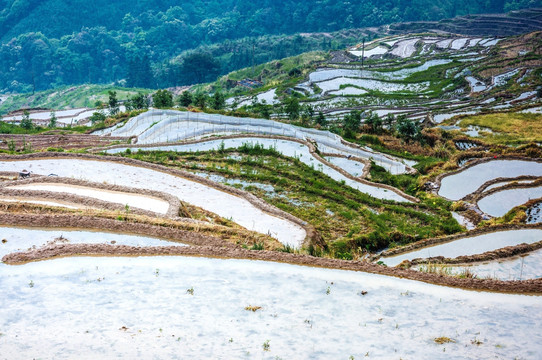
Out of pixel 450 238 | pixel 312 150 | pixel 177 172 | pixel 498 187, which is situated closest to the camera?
pixel 450 238

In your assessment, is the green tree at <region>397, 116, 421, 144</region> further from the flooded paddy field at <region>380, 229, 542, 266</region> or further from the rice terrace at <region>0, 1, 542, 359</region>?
the flooded paddy field at <region>380, 229, 542, 266</region>

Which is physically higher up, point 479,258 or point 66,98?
point 66,98

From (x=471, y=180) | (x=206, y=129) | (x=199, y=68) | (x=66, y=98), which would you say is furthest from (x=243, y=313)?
(x=199, y=68)

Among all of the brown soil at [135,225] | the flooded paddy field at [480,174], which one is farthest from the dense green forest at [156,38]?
the brown soil at [135,225]

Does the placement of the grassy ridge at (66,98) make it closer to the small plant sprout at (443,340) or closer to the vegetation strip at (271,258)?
the vegetation strip at (271,258)

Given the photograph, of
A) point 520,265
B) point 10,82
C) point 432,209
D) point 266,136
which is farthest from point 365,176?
point 10,82

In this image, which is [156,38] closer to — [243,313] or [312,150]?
[312,150]

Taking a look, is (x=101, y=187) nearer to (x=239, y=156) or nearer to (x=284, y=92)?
(x=239, y=156)
